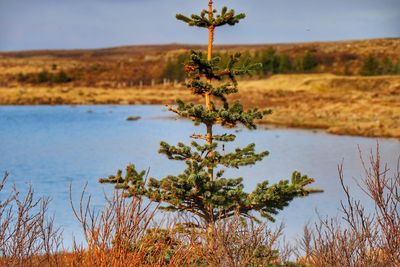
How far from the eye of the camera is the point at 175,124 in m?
52.8

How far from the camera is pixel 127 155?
3453 centimetres

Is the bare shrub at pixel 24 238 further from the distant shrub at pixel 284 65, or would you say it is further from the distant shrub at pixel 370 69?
the distant shrub at pixel 284 65

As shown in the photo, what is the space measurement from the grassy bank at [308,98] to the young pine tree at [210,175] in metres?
31.3

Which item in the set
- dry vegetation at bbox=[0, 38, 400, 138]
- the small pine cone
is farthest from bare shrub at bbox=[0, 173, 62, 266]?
dry vegetation at bbox=[0, 38, 400, 138]

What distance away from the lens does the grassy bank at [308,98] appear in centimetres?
4903

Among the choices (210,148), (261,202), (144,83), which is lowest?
(144,83)

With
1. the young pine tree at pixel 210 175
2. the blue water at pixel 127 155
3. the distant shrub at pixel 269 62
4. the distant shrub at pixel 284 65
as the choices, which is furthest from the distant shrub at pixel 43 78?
the young pine tree at pixel 210 175

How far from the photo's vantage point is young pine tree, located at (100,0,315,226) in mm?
11594

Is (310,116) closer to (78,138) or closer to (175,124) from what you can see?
(175,124)

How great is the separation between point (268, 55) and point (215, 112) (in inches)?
3287

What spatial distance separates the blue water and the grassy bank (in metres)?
3.91

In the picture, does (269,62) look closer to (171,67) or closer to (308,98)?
(171,67)

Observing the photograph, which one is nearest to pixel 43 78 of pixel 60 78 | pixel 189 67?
pixel 60 78

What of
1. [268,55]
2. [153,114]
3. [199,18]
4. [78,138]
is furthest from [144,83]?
[199,18]
